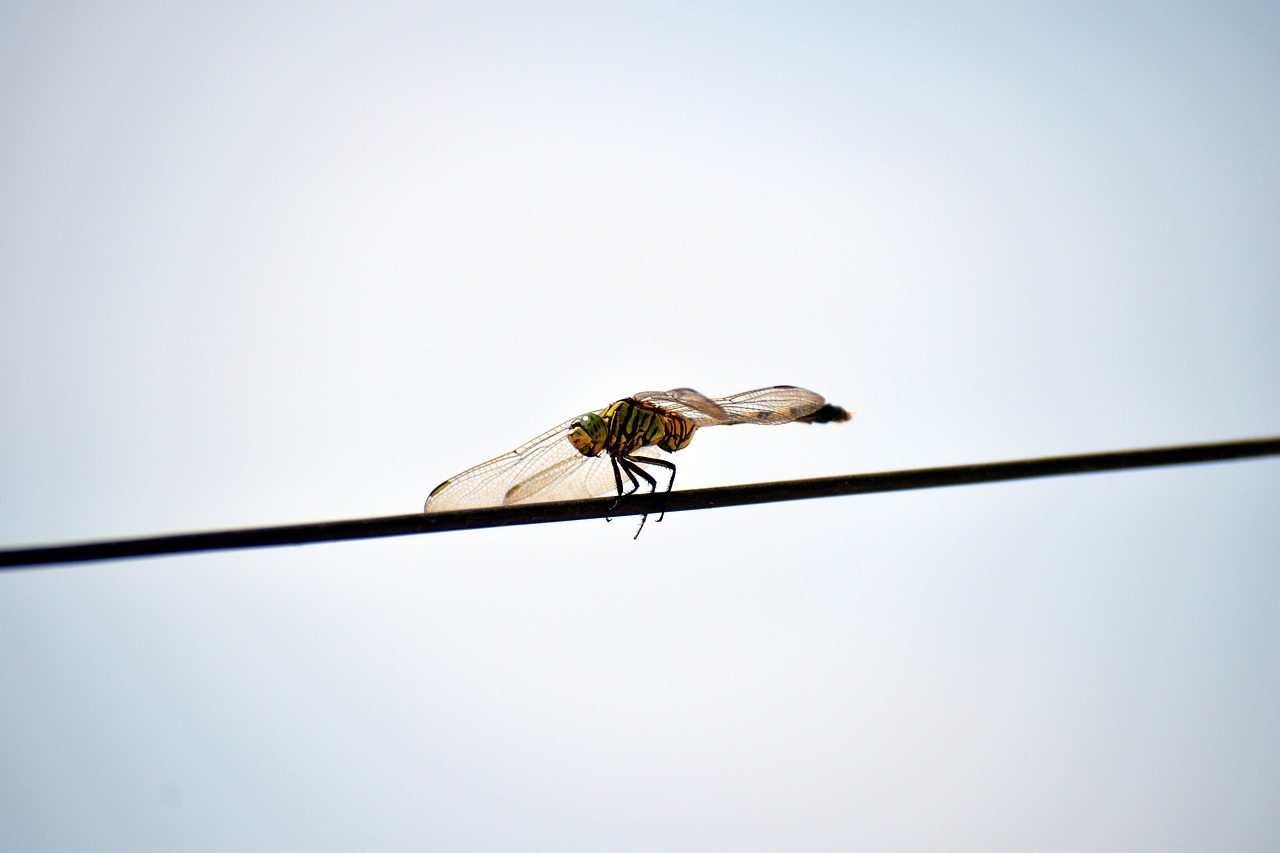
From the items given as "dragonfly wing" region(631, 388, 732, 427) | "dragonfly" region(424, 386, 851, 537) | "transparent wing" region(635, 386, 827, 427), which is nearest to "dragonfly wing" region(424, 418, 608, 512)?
"dragonfly" region(424, 386, 851, 537)

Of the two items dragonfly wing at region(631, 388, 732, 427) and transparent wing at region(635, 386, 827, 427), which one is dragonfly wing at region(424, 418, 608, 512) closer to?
dragonfly wing at region(631, 388, 732, 427)

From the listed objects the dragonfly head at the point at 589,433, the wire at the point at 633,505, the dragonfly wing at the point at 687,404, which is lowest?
the wire at the point at 633,505

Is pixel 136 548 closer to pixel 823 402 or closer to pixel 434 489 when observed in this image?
pixel 434 489

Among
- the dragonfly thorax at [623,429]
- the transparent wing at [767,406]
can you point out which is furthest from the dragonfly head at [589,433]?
the transparent wing at [767,406]

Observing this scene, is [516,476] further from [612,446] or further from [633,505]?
[633,505]

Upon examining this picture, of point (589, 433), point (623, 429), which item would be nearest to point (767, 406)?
point (623, 429)

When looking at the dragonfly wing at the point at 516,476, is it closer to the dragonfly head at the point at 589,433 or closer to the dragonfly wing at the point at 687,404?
the dragonfly head at the point at 589,433
